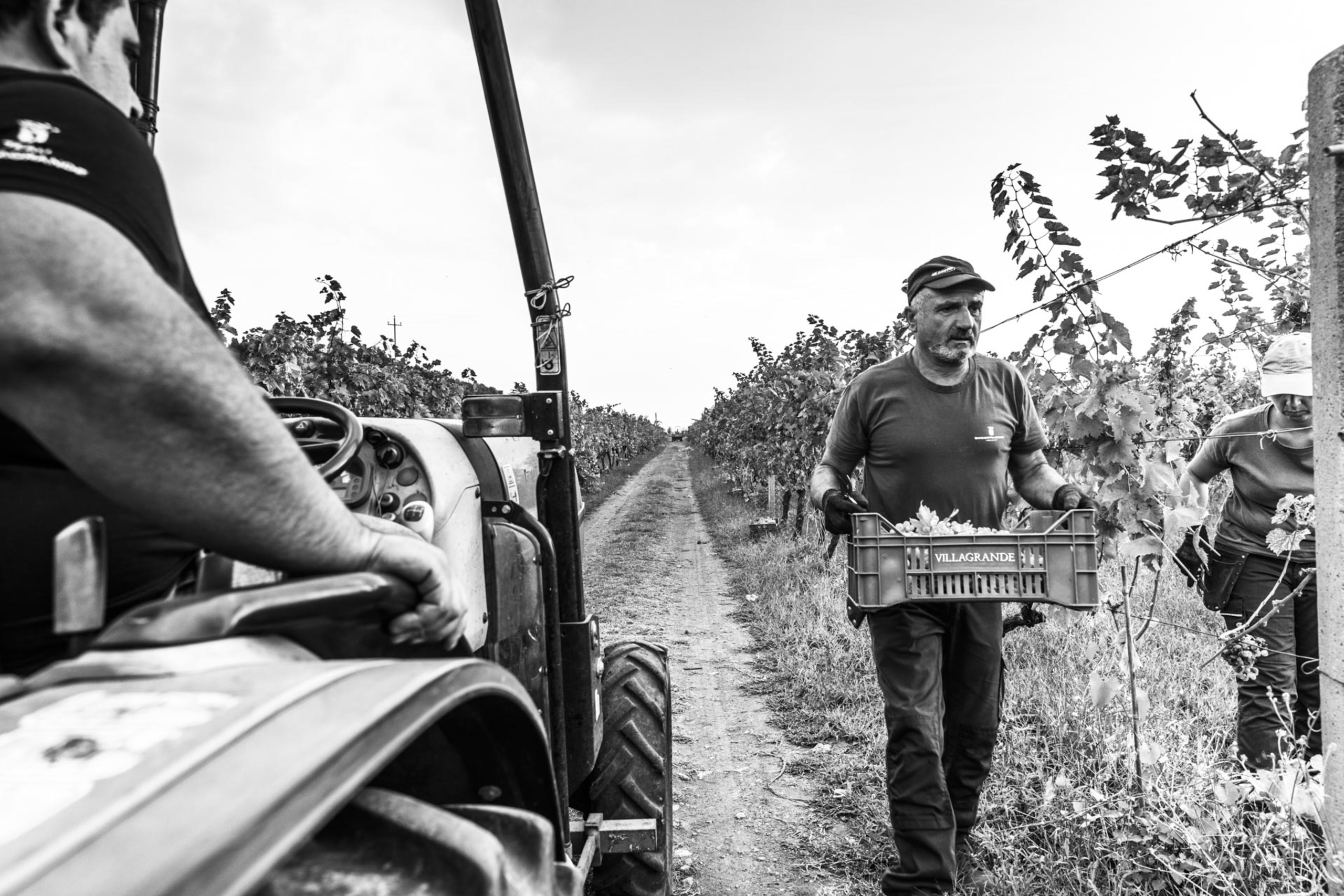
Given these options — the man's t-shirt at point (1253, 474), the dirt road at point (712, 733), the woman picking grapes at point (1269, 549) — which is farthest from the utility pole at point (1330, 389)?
the man's t-shirt at point (1253, 474)

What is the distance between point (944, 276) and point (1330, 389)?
1.46 metres

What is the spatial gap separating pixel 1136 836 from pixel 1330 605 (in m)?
1.30

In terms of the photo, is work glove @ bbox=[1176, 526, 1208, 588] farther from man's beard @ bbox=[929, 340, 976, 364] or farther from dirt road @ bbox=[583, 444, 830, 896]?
dirt road @ bbox=[583, 444, 830, 896]

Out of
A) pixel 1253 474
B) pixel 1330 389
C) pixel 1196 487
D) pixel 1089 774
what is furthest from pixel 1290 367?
pixel 1330 389

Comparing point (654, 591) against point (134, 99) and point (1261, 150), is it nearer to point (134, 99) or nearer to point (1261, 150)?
point (1261, 150)

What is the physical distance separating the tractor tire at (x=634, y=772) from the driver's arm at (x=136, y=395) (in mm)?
2085

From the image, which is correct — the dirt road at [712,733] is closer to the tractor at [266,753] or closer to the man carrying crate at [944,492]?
the man carrying crate at [944,492]

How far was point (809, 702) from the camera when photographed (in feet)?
16.7

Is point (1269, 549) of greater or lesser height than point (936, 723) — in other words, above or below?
above

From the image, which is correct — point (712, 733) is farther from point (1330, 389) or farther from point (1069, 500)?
point (1330, 389)

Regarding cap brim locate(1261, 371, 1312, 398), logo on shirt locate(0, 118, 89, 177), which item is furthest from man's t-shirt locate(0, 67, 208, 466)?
cap brim locate(1261, 371, 1312, 398)

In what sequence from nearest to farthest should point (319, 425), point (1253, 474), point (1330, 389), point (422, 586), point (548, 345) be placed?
1. point (422, 586)
2. point (1330, 389)
3. point (319, 425)
4. point (548, 345)
5. point (1253, 474)

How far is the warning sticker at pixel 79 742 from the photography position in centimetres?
60

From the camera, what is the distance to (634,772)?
9.31ft
